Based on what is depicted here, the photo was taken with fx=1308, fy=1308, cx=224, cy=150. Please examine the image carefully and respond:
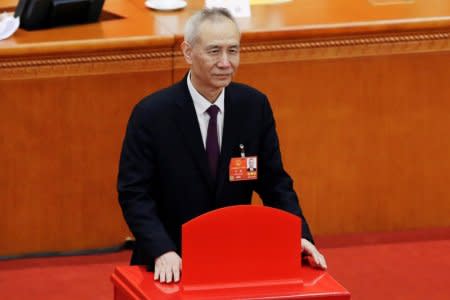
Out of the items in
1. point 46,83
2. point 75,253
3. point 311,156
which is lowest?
point 75,253

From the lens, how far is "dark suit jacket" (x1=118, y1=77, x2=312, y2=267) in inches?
101

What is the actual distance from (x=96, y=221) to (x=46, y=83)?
43 cm

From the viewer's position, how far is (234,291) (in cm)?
234

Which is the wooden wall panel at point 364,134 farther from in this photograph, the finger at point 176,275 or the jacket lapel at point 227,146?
the finger at point 176,275

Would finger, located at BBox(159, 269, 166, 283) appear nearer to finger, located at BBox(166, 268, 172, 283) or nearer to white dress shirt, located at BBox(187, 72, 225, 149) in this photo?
finger, located at BBox(166, 268, 172, 283)

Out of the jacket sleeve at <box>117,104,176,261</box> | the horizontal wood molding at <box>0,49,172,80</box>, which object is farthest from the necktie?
the horizontal wood molding at <box>0,49,172,80</box>

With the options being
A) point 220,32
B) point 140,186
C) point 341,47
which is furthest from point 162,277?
point 341,47

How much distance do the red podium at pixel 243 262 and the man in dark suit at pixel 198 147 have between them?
149 millimetres

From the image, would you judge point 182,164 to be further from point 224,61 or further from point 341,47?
point 341,47

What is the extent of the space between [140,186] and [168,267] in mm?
230

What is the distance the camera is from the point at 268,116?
2.70 metres

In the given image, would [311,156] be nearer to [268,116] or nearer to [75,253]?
[75,253]

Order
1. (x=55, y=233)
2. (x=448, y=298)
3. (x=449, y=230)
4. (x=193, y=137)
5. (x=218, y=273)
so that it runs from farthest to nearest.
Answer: (x=449, y=230) < (x=55, y=233) < (x=448, y=298) < (x=193, y=137) < (x=218, y=273)

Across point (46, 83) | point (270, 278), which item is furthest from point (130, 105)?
point (270, 278)
